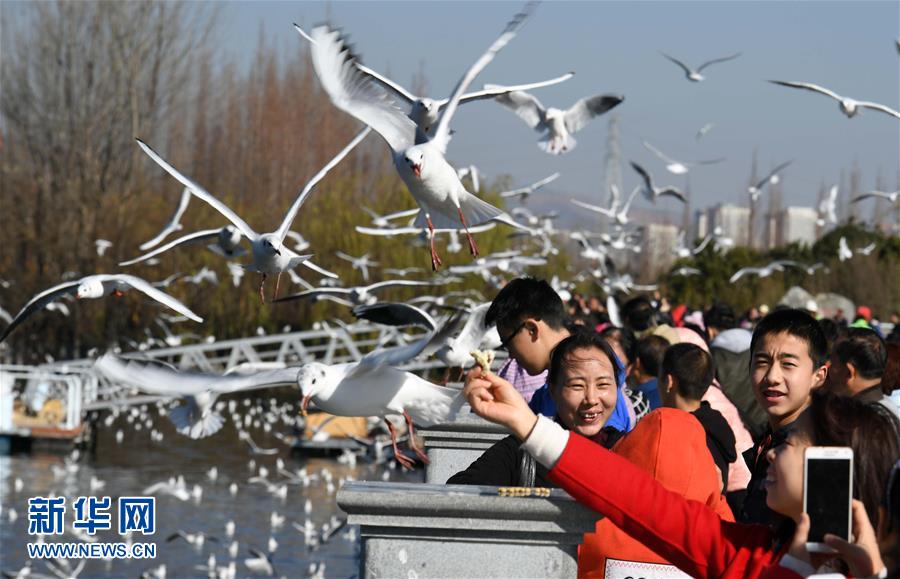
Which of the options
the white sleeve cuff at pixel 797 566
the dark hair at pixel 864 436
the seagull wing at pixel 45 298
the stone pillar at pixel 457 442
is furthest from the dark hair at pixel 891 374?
the seagull wing at pixel 45 298

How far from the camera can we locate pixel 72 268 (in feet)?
104

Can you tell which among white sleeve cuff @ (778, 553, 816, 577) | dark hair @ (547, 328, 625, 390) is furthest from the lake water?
white sleeve cuff @ (778, 553, 816, 577)

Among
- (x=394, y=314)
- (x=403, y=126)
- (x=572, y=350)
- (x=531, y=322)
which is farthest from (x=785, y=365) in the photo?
(x=403, y=126)

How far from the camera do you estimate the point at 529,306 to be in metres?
4.98

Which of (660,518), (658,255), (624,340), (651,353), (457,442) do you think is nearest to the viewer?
(660,518)

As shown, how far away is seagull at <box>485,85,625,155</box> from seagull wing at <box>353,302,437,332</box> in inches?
165

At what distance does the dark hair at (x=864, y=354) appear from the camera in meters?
5.89

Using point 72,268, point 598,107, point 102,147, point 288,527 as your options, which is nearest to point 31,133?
point 102,147

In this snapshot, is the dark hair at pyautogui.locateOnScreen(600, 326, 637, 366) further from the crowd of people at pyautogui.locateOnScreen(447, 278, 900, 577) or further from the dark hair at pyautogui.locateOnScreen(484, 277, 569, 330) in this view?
the dark hair at pyautogui.locateOnScreen(484, 277, 569, 330)

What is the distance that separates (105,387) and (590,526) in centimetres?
2067

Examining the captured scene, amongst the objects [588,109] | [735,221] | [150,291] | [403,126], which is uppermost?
[735,221]

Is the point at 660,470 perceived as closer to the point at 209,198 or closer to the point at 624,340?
the point at 209,198

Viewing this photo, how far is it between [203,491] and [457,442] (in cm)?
1326

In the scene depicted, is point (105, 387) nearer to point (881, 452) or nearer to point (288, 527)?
point (288, 527)
